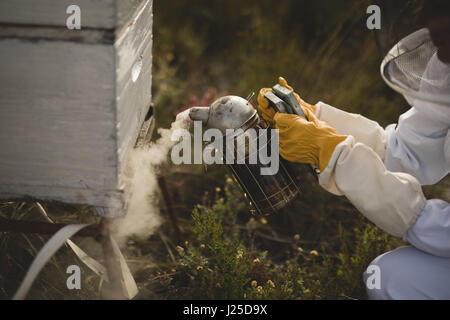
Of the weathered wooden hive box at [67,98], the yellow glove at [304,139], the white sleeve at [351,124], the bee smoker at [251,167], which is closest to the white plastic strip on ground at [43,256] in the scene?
the weathered wooden hive box at [67,98]

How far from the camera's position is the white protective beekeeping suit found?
5.74 feet

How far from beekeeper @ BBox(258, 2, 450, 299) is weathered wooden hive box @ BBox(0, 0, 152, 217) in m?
0.71

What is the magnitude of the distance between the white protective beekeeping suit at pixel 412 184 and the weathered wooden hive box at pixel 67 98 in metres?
0.87

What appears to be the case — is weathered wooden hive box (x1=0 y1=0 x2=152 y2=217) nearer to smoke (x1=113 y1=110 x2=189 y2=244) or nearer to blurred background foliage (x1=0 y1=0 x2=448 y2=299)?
smoke (x1=113 y1=110 x2=189 y2=244)

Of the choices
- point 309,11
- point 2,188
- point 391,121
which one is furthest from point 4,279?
point 309,11

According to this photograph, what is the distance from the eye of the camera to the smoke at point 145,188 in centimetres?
192

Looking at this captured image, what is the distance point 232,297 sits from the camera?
2014 millimetres

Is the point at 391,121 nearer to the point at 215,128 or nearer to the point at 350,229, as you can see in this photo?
the point at 350,229

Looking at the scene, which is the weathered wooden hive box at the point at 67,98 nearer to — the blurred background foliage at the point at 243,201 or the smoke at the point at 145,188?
the smoke at the point at 145,188

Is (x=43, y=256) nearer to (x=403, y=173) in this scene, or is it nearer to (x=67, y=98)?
(x=67, y=98)

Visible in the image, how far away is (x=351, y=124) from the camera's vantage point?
7.23ft

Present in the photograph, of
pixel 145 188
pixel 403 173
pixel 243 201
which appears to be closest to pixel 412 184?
pixel 403 173

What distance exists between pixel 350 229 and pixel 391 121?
3.23ft

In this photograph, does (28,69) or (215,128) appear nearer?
(28,69)
